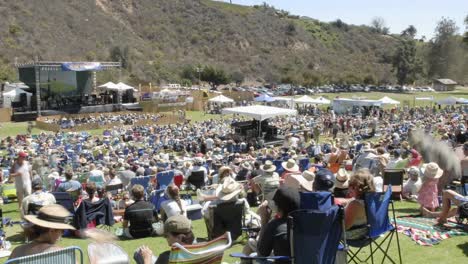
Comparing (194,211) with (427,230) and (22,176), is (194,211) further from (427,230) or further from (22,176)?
(427,230)

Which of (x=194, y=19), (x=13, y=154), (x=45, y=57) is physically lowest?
(x=13, y=154)

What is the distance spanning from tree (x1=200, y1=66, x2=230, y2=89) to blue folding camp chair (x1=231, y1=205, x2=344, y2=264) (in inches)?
2543

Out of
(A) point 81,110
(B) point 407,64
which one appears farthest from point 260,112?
(B) point 407,64

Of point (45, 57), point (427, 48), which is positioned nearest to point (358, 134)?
point (45, 57)

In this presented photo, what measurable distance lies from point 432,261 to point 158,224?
3.67 metres

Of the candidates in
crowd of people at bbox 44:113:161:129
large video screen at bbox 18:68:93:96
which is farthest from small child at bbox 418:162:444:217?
large video screen at bbox 18:68:93:96

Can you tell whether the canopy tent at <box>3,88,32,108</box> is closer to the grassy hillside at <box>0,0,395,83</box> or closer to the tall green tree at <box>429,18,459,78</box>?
the grassy hillside at <box>0,0,395,83</box>

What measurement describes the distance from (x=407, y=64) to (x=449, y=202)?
8211cm

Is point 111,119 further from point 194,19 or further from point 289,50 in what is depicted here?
point 289,50

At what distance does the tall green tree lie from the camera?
90.8 metres

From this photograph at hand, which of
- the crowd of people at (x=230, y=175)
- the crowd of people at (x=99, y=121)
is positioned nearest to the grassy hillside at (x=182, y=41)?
the crowd of people at (x=99, y=121)

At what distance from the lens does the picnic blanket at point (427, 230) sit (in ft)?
21.1

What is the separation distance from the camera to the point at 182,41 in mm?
88750

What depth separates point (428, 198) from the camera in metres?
7.68
